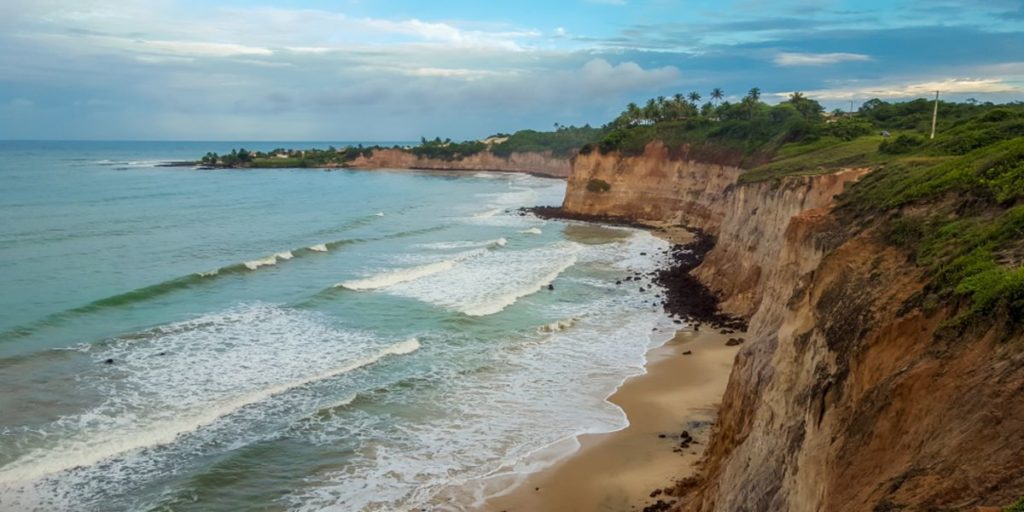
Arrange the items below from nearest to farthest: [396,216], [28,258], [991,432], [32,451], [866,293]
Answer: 1. [991,432]
2. [866,293]
3. [32,451]
4. [28,258]
5. [396,216]

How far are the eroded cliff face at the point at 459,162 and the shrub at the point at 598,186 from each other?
7620cm

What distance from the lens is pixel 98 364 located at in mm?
23344

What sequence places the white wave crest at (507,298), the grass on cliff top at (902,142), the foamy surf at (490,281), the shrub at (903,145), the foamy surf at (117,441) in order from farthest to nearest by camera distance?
the foamy surf at (490,281) → the white wave crest at (507,298) → the shrub at (903,145) → the grass on cliff top at (902,142) → the foamy surf at (117,441)

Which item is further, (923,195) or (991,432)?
(923,195)

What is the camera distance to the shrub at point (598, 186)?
69.2 meters

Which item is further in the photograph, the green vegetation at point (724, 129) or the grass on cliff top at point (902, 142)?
the green vegetation at point (724, 129)

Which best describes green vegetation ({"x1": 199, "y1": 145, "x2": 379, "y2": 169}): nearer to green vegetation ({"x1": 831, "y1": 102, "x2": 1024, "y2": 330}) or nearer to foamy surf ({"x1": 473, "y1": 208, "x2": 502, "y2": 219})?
foamy surf ({"x1": 473, "y1": 208, "x2": 502, "y2": 219})

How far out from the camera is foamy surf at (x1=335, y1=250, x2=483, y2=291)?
36.0 m

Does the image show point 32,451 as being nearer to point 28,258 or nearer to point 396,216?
point 28,258

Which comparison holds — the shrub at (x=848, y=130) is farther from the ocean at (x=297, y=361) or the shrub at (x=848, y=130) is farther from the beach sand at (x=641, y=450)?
the beach sand at (x=641, y=450)

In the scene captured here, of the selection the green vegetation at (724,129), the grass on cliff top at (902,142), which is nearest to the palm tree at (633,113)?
the green vegetation at (724,129)

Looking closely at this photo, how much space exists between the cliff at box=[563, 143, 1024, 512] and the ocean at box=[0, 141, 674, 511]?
6.60 meters

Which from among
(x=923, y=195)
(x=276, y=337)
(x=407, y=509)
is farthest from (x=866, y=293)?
(x=276, y=337)

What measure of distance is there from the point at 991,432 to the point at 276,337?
80.6 feet
